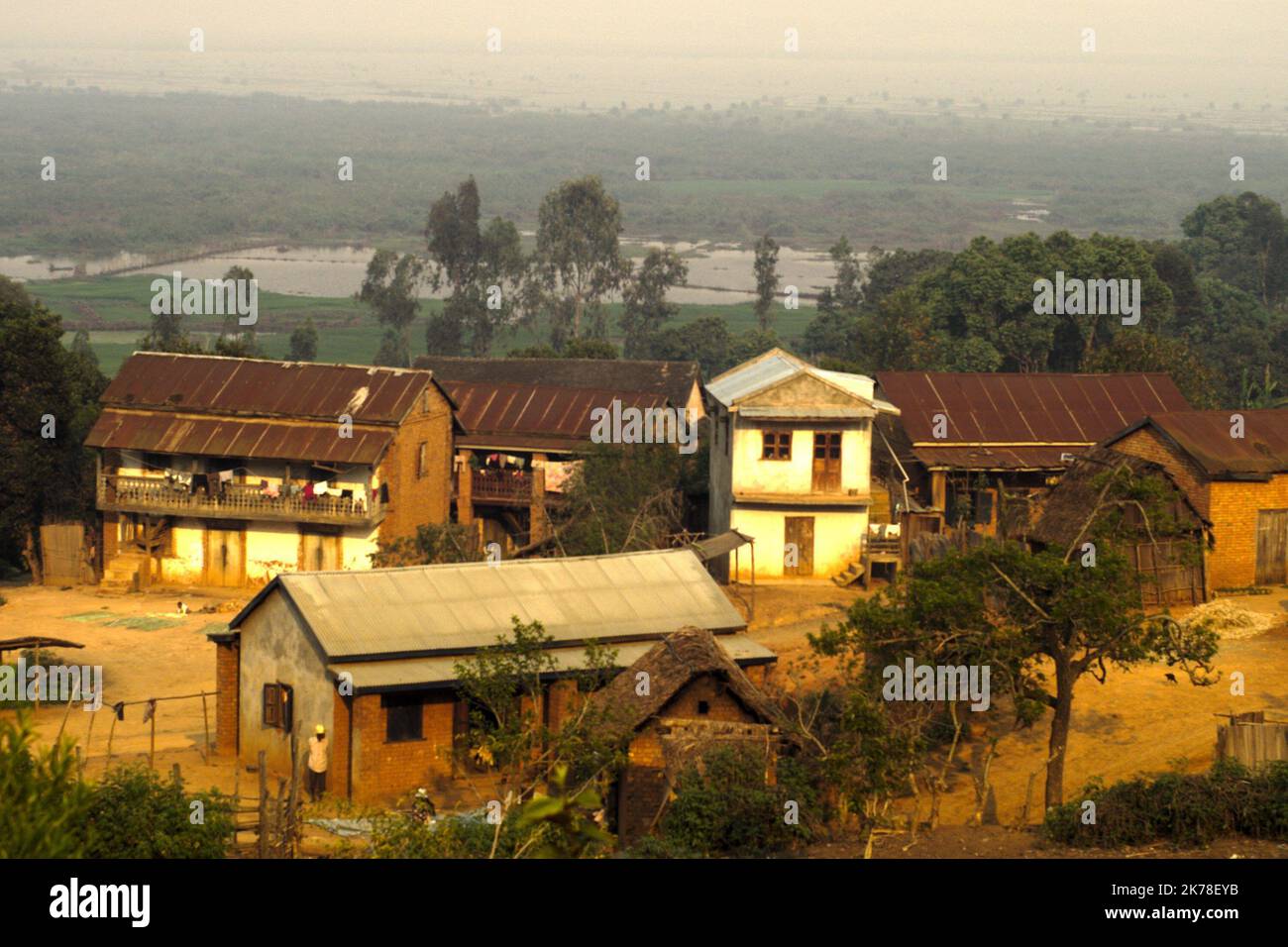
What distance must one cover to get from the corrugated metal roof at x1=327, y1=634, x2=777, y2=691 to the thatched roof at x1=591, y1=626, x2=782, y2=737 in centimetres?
98

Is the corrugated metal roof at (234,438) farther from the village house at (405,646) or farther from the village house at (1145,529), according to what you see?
the village house at (1145,529)

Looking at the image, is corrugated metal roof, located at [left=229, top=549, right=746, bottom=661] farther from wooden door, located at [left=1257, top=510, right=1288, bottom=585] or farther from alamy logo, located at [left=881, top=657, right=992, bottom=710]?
wooden door, located at [left=1257, top=510, right=1288, bottom=585]

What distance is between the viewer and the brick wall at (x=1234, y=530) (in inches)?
1626

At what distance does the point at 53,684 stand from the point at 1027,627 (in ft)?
63.9

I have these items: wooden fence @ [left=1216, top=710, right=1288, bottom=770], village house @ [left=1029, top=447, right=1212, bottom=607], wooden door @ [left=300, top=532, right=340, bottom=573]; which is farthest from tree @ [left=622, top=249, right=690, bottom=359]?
wooden fence @ [left=1216, top=710, right=1288, bottom=770]

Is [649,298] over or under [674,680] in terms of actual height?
over

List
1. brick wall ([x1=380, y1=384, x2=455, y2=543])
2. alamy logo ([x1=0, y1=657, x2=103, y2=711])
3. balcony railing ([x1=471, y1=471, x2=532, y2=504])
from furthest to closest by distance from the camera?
balcony railing ([x1=471, y1=471, x2=532, y2=504])
brick wall ([x1=380, y1=384, x2=455, y2=543])
alamy logo ([x1=0, y1=657, x2=103, y2=711])

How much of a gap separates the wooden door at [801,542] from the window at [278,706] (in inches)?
700

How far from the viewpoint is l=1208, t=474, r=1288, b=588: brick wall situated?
136 feet

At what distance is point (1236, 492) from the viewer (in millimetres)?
41562

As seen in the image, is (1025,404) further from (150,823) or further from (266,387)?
(150,823)

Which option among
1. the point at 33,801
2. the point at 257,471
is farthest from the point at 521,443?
the point at 33,801

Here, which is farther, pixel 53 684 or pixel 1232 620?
pixel 1232 620

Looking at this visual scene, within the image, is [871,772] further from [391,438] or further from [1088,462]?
[391,438]
